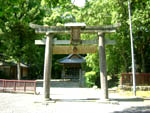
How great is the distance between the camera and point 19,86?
47.9ft

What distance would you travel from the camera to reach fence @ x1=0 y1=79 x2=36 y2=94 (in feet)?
46.8

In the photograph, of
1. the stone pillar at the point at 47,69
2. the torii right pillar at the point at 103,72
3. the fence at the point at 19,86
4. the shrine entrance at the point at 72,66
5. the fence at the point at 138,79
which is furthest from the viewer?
the shrine entrance at the point at 72,66

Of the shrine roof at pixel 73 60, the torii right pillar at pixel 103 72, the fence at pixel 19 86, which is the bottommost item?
the fence at pixel 19 86

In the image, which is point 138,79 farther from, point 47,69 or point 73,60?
point 73,60

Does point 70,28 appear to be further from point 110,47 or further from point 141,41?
point 141,41

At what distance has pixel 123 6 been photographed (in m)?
16.4

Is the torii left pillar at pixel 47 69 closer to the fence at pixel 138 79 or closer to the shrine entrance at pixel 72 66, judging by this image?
the fence at pixel 138 79

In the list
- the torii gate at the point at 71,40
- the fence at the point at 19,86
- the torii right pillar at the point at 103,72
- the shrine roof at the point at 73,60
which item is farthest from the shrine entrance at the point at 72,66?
the torii right pillar at the point at 103,72

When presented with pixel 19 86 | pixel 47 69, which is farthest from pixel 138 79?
pixel 19 86

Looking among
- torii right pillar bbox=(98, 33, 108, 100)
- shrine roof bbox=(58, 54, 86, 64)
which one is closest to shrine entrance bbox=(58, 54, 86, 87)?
shrine roof bbox=(58, 54, 86, 64)

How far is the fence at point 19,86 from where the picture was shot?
14250 mm

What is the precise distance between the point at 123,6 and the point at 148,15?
3.04 meters

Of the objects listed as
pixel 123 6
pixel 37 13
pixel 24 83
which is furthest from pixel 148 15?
pixel 37 13

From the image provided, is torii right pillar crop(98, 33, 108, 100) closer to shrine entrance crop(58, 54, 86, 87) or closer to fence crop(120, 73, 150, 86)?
fence crop(120, 73, 150, 86)
